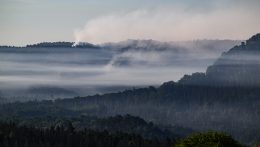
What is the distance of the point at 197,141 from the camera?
146 metres

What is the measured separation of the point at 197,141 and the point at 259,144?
742 inches

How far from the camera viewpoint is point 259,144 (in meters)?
157

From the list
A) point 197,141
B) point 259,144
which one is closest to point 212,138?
point 197,141

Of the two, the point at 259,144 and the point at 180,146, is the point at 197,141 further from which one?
the point at 259,144

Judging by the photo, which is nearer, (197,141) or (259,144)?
(197,141)

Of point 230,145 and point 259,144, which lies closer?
point 230,145

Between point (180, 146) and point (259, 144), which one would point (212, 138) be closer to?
point (180, 146)

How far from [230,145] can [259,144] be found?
45.8ft

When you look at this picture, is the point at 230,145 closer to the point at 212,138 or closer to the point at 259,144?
the point at 212,138

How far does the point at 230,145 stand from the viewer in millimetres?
145750

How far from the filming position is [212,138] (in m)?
145

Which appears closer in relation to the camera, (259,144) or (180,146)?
(180,146)

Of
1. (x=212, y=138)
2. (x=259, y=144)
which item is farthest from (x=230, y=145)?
(x=259, y=144)

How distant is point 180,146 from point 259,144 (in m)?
21.0
